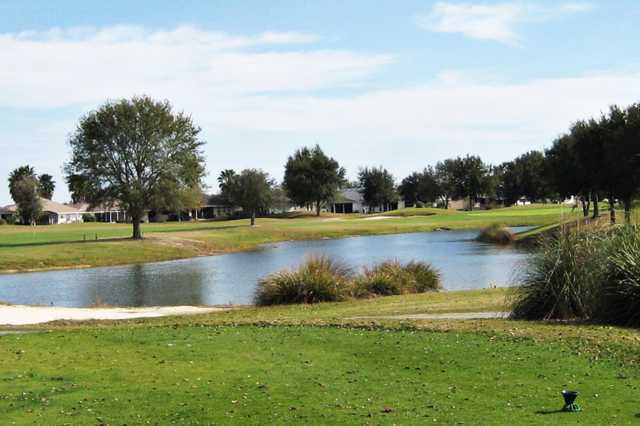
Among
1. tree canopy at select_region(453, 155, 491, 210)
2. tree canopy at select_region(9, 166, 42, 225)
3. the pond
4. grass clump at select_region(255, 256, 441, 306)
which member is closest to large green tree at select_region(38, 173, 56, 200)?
tree canopy at select_region(9, 166, 42, 225)

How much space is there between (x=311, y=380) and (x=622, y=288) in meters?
7.59

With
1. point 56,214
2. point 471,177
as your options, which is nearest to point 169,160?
point 56,214

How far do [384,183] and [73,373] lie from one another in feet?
492

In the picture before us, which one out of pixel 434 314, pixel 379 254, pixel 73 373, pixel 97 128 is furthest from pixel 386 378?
pixel 97 128

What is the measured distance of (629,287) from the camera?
15883 millimetres

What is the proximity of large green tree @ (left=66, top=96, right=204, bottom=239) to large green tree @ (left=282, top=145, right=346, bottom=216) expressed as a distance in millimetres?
68914

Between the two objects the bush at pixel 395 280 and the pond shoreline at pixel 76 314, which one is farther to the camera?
the bush at pixel 395 280

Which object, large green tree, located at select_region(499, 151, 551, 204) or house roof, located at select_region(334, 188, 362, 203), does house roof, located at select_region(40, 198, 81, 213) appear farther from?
large green tree, located at select_region(499, 151, 551, 204)

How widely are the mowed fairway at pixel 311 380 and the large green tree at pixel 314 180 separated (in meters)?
123

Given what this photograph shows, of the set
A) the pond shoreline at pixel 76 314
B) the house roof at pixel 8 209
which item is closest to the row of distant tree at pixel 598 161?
the pond shoreline at pixel 76 314

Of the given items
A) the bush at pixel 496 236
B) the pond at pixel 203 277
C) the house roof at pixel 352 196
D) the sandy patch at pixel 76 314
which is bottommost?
the pond at pixel 203 277

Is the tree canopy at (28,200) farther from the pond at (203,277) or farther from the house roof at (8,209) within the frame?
the pond at (203,277)

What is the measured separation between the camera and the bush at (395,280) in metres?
28.8

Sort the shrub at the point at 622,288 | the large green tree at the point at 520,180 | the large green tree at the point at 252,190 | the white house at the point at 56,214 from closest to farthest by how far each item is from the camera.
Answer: the shrub at the point at 622,288, the large green tree at the point at 252,190, the white house at the point at 56,214, the large green tree at the point at 520,180
